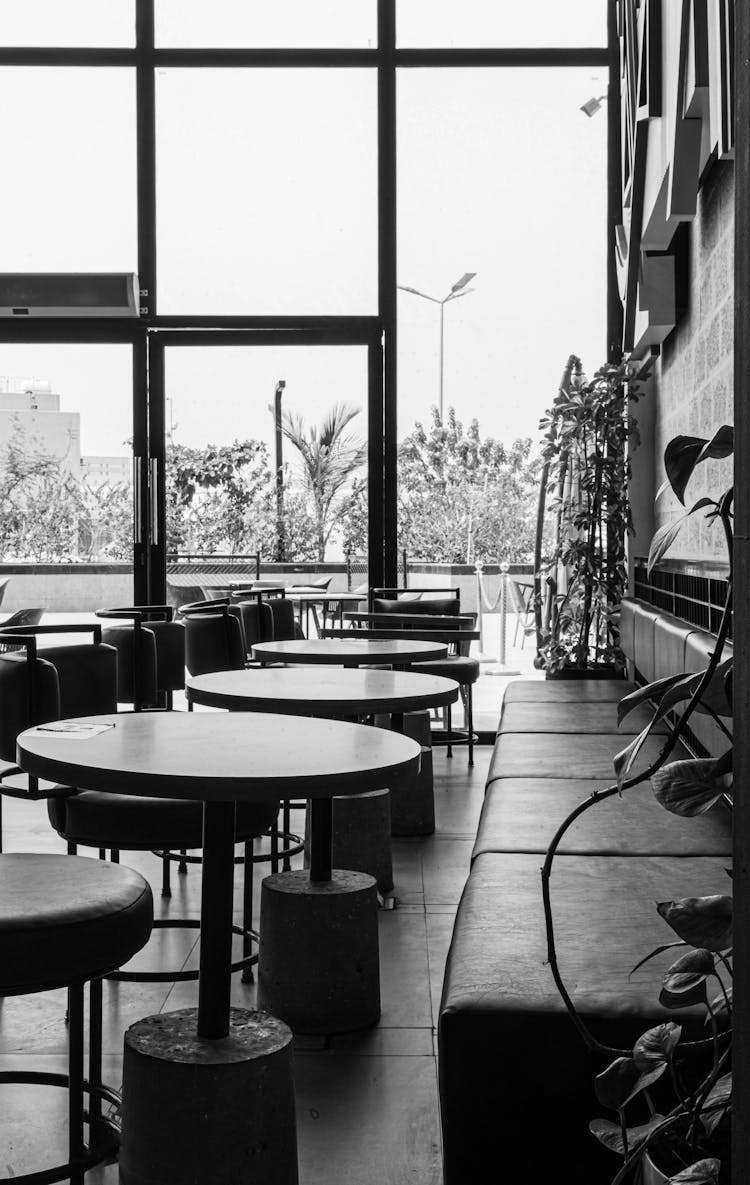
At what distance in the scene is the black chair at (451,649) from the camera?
19.5 ft

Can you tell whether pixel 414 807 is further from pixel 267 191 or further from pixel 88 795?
pixel 267 191

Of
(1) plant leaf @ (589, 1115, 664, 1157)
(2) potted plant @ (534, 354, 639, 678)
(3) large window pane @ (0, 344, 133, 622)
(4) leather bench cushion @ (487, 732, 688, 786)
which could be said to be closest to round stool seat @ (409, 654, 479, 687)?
(2) potted plant @ (534, 354, 639, 678)

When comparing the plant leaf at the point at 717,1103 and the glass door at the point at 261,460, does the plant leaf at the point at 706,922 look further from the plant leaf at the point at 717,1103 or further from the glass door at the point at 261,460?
the glass door at the point at 261,460

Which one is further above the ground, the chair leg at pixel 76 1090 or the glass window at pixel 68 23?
the glass window at pixel 68 23

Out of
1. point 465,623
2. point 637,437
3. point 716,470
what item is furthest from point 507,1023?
point 637,437

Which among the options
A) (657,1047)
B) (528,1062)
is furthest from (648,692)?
(528,1062)

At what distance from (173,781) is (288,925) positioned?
3.52 ft

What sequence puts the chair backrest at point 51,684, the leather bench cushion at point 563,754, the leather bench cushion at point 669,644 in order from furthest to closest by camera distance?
the leather bench cushion at point 669,644 → the leather bench cushion at point 563,754 → the chair backrest at point 51,684

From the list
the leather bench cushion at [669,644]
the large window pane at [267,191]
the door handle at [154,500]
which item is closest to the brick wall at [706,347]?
the leather bench cushion at [669,644]

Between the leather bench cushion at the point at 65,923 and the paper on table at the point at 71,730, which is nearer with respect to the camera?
the leather bench cushion at the point at 65,923

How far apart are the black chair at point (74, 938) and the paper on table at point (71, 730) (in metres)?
0.21

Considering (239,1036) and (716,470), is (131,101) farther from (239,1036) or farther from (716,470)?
(239,1036)

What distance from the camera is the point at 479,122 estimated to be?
7180 mm

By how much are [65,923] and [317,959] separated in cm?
111
